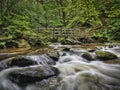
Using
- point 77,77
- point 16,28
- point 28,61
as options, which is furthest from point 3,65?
point 16,28

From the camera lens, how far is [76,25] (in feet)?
72.6

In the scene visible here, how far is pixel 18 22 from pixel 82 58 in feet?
18.8

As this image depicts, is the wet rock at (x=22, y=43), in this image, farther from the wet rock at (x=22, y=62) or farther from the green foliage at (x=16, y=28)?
the wet rock at (x=22, y=62)

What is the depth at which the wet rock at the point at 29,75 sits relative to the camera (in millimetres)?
6219

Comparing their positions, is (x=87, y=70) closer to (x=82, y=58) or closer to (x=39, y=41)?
(x=82, y=58)

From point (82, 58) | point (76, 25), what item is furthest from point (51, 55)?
point (76, 25)

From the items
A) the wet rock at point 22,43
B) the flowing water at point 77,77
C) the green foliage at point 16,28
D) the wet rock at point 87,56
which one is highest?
the green foliage at point 16,28

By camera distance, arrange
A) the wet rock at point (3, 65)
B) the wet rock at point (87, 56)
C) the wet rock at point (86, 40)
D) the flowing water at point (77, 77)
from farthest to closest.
Answer: the wet rock at point (86, 40) < the wet rock at point (87, 56) < the wet rock at point (3, 65) < the flowing water at point (77, 77)

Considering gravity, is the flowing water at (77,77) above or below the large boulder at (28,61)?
below

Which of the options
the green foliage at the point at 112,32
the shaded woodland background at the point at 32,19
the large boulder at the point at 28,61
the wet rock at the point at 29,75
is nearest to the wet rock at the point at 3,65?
the large boulder at the point at 28,61

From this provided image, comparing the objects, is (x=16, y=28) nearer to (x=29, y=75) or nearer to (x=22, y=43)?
(x=22, y=43)

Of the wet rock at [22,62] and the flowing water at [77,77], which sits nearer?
the flowing water at [77,77]

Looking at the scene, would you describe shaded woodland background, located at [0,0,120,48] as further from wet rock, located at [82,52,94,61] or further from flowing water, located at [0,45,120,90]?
flowing water, located at [0,45,120,90]

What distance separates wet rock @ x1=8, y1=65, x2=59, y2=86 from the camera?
622 cm
